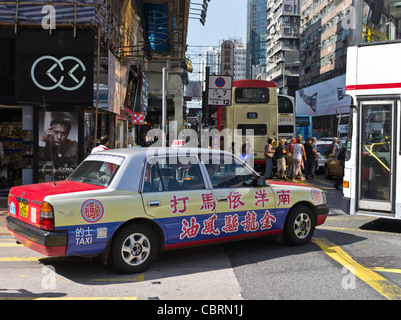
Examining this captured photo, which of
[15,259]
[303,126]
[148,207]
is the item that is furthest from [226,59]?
[148,207]

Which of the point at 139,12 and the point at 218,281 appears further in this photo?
the point at 139,12

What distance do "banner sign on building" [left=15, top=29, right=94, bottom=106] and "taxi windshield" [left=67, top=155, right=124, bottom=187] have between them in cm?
682

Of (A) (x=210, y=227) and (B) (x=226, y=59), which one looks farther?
(B) (x=226, y=59)

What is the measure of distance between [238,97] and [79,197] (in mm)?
15379

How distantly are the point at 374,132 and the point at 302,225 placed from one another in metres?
2.53

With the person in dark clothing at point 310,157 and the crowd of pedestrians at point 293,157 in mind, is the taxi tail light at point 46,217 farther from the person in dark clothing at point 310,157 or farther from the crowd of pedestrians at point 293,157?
the person in dark clothing at point 310,157

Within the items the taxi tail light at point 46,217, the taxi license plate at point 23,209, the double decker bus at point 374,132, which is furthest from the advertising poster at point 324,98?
the taxi tail light at point 46,217

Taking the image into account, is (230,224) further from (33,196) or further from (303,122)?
(303,122)

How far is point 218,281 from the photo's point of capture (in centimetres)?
536

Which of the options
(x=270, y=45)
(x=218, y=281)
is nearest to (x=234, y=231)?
(x=218, y=281)

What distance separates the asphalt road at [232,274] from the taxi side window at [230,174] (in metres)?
1.04

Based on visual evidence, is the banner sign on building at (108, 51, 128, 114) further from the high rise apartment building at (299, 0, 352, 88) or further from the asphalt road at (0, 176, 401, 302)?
the high rise apartment building at (299, 0, 352, 88)

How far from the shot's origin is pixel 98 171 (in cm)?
604

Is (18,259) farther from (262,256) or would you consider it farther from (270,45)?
(270,45)
